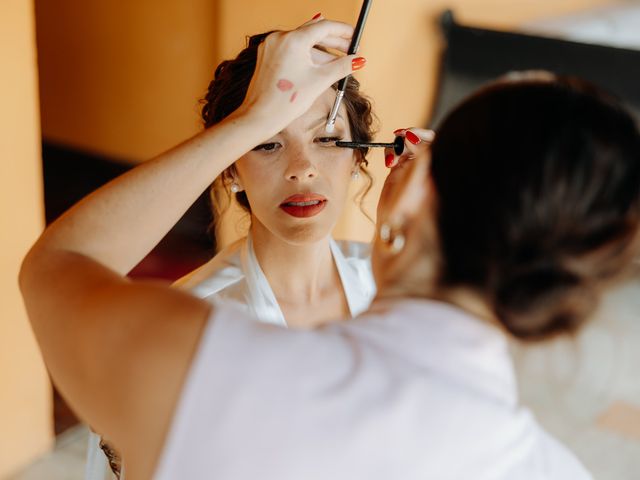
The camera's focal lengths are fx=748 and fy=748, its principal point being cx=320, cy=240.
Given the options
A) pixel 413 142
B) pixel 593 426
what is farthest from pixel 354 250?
pixel 593 426

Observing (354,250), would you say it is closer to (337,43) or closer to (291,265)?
(291,265)

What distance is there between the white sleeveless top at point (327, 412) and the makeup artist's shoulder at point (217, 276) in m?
0.76

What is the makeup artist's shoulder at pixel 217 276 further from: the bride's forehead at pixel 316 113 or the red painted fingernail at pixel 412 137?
the red painted fingernail at pixel 412 137

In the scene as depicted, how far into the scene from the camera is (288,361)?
566 millimetres

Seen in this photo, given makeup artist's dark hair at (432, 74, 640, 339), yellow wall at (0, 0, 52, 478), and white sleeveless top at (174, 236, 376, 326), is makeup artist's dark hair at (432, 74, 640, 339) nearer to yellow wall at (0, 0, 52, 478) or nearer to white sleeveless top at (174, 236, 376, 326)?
white sleeveless top at (174, 236, 376, 326)

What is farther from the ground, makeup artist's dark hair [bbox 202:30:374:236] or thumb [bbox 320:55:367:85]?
thumb [bbox 320:55:367:85]

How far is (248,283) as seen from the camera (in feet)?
4.45

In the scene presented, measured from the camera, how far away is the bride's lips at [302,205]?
1349mm

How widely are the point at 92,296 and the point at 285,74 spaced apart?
1.02ft

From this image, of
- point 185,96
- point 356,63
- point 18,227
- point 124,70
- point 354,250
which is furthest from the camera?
point 124,70

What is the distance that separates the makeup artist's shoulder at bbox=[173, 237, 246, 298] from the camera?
1.34m

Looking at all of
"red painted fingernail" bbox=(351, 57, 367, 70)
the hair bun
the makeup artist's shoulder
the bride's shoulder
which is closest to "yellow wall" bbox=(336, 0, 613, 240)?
the bride's shoulder

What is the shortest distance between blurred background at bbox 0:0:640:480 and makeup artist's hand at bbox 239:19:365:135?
0.34m

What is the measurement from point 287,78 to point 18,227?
1.41 m
